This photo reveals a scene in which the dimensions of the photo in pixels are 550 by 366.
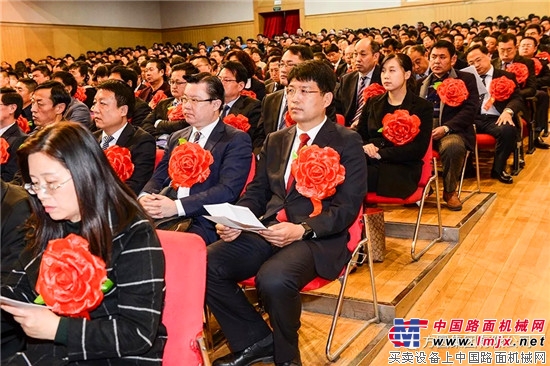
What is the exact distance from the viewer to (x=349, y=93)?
169 inches

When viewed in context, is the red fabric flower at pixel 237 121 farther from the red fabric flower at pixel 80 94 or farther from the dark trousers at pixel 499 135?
the red fabric flower at pixel 80 94

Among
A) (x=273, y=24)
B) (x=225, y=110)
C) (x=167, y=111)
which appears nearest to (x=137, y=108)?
(x=167, y=111)

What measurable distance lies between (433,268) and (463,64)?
8.61ft

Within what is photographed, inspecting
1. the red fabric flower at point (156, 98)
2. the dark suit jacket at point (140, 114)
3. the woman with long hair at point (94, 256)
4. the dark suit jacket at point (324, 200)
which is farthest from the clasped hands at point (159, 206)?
the red fabric flower at point (156, 98)

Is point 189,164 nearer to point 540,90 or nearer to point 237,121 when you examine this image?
point 237,121

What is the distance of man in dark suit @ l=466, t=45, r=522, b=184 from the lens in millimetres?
4496

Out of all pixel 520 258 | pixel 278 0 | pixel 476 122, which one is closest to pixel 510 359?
pixel 520 258

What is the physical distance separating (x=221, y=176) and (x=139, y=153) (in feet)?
1.93

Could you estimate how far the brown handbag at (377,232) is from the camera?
306 centimetres

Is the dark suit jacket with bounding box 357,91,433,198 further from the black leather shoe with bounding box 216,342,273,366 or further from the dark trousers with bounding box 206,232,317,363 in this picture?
the black leather shoe with bounding box 216,342,273,366

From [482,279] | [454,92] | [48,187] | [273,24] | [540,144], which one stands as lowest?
[482,279]

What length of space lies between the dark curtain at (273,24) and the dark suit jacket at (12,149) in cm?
1262

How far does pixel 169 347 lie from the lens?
156 centimetres

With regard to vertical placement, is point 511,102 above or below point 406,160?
above
